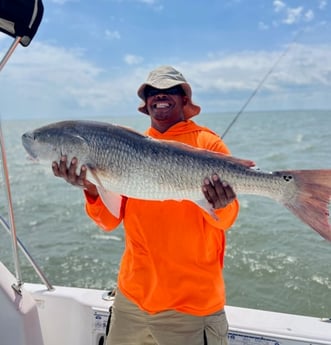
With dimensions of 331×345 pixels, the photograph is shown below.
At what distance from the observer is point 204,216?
8.21 feet

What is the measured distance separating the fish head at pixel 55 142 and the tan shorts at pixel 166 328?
0.99 metres

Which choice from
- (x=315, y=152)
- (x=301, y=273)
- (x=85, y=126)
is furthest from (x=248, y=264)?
(x=315, y=152)

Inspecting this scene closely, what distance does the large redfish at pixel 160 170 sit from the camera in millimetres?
2407

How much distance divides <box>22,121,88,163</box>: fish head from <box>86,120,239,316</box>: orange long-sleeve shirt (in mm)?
505

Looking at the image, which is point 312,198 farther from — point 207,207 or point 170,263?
point 170,263

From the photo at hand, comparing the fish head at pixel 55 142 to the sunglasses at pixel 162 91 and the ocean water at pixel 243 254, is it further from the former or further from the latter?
the ocean water at pixel 243 254

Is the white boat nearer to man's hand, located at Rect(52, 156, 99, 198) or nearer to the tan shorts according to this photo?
man's hand, located at Rect(52, 156, 99, 198)

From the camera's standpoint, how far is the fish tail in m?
2.27

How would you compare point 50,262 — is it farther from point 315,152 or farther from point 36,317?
point 315,152

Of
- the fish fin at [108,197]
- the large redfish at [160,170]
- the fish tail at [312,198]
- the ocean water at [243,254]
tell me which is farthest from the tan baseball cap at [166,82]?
the ocean water at [243,254]

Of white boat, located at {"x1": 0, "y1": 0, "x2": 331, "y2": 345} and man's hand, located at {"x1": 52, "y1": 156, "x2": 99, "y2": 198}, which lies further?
white boat, located at {"x1": 0, "y1": 0, "x2": 331, "y2": 345}

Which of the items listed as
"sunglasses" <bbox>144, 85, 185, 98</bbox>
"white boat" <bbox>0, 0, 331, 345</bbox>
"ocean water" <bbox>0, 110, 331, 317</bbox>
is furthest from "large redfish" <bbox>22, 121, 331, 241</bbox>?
"ocean water" <bbox>0, 110, 331, 317</bbox>

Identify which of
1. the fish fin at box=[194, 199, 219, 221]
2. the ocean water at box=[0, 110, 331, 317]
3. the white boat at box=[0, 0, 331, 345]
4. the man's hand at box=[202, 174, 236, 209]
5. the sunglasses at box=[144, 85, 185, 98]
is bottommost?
the ocean water at box=[0, 110, 331, 317]

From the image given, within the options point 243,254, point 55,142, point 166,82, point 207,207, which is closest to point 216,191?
point 207,207
